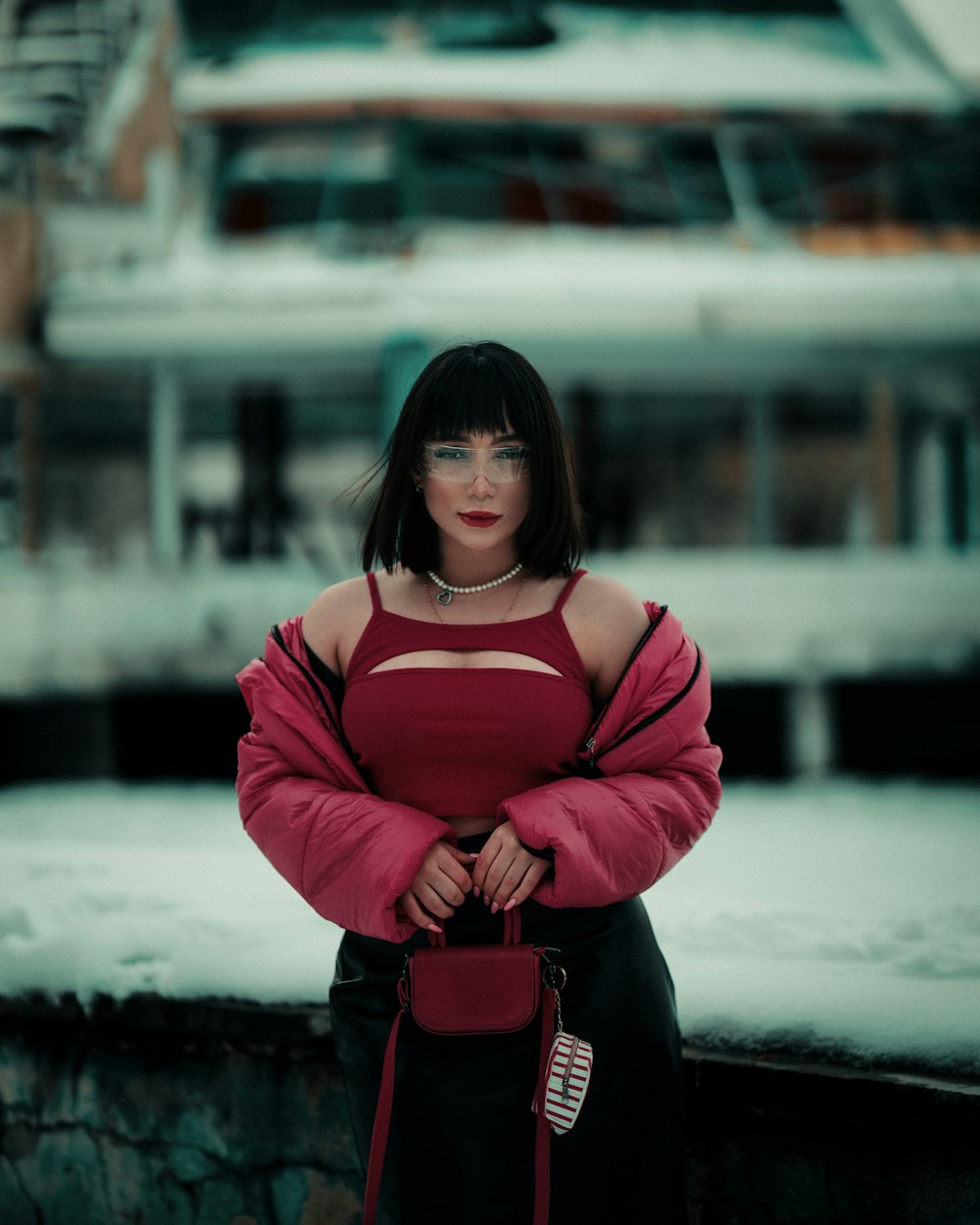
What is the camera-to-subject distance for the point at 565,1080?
164cm

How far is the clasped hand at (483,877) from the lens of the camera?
62.9 inches

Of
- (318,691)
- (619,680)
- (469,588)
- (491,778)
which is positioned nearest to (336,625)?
(318,691)

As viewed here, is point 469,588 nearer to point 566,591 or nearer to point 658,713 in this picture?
point 566,591

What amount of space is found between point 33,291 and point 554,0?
5.00 metres

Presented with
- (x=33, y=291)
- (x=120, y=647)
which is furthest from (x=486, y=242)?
(x=120, y=647)

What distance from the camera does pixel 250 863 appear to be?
13.6 feet

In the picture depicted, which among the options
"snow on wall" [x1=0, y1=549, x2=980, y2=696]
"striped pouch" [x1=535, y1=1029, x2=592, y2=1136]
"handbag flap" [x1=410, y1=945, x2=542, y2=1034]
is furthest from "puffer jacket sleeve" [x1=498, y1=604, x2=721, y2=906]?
"snow on wall" [x1=0, y1=549, x2=980, y2=696]

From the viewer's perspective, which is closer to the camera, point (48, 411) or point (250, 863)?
point (250, 863)

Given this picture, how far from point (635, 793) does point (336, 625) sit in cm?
56

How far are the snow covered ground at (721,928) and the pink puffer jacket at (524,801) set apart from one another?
0.90 metres

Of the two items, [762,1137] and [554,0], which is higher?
[554,0]

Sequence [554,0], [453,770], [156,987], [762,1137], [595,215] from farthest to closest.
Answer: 1. [554,0]
2. [595,215]
3. [156,987]
4. [762,1137]
5. [453,770]

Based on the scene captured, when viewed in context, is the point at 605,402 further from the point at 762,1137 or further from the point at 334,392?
the point at 762,1137

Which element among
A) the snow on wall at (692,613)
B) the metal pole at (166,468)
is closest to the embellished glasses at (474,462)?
the snow on wall at (692,613)
